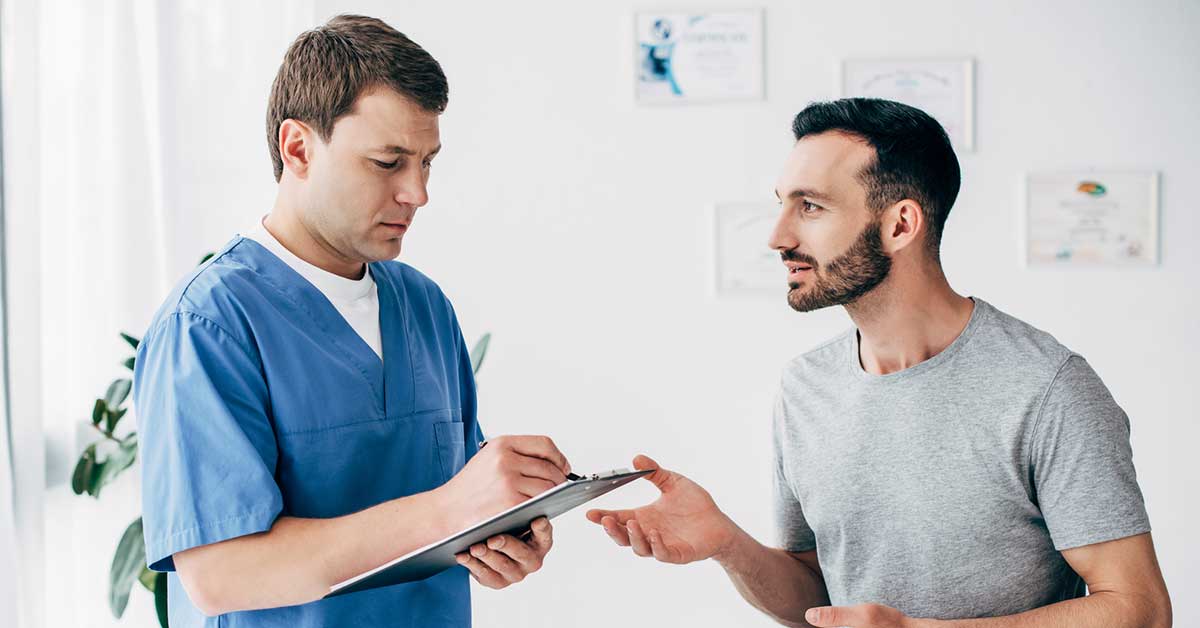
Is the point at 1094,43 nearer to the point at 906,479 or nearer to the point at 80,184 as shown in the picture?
the point at 906,479

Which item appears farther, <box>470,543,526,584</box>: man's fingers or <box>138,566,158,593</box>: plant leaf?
<box>138,566,158,593</box>: plant leaf

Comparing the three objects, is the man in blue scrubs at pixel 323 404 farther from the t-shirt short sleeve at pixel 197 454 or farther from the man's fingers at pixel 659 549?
the man's fingers at pixel 659 549

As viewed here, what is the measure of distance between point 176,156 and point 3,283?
77 centimetres

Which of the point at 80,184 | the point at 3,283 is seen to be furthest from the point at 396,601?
the point at 80,184

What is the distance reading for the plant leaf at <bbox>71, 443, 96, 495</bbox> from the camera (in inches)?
77.7

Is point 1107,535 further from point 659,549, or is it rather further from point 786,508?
point 659,549

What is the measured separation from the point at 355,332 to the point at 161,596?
3.25 ft

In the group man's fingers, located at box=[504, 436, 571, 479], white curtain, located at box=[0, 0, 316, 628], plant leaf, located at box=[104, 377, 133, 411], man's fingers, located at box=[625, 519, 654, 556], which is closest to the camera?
man's fingers, located at box=[504, 436, 571, 479]

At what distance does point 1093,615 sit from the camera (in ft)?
4.16

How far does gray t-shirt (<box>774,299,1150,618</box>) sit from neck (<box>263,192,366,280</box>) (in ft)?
2.57

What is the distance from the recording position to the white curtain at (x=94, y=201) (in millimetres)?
1891

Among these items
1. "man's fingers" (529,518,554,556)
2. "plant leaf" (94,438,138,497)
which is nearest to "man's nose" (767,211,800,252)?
"man's fingers" (529,518,554,556)

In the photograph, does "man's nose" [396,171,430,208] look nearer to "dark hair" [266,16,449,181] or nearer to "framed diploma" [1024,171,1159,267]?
"dark hair" [266,16,449,181]

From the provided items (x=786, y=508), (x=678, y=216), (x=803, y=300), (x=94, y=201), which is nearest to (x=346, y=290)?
(x=803, y=300)
